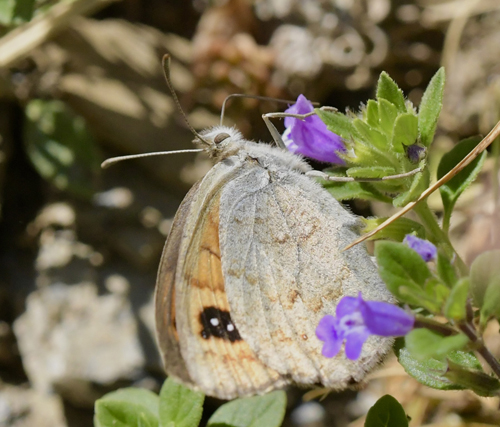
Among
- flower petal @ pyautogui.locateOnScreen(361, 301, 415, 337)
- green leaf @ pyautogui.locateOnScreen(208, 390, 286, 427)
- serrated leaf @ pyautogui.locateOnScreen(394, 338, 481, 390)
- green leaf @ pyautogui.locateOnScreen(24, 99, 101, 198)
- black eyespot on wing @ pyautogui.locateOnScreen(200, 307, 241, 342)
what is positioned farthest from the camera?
green leaf @ pyautogui.locateOnScreen(24, 99, 101, 198)

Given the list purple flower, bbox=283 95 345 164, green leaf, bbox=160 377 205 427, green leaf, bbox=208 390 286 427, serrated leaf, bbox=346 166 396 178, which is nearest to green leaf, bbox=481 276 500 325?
serrated leaf, bbox=346 166 396 178

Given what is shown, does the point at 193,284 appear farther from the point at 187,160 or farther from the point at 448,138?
the point at 448,138

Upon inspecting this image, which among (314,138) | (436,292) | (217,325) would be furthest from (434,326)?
(314,138)

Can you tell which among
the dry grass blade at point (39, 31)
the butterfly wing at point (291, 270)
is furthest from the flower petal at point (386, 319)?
the dry grass blade at point (39, 31)

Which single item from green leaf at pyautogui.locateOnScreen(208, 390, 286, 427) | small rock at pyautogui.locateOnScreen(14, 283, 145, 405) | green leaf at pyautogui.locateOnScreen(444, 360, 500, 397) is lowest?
small rock at pyautogui.locateOnScreen(14, 283, 145, 405)

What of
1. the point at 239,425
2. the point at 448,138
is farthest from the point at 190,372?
the point at 448,138

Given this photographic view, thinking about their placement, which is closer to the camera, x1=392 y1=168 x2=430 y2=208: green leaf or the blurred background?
x1=392 y1=168 x2=430 y2=208: green leaf

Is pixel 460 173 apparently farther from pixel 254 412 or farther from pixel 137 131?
pixel 137 131

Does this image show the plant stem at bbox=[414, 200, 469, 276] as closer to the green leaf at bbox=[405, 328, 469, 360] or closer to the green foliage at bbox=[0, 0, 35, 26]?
the green leaf at bbox=[405, 328, 469, 360]

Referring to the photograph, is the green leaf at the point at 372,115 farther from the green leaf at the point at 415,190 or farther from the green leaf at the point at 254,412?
the green leaf at the point at 254,412
